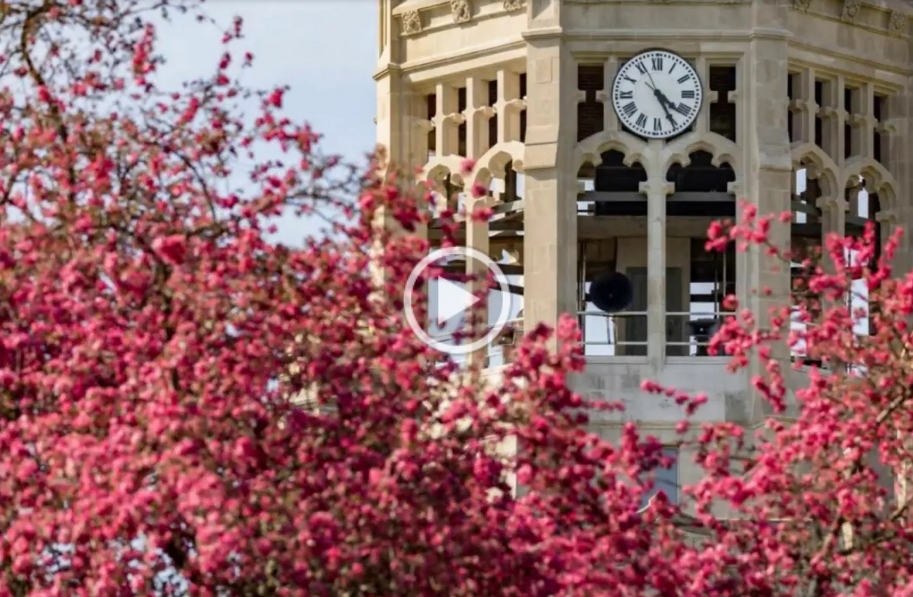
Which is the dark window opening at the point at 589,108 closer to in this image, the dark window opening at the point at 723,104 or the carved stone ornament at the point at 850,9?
the dark window opening at the point at 723,104

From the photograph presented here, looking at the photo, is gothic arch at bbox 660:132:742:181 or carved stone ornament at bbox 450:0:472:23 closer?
gothic arch at bbox 660:132:742:181

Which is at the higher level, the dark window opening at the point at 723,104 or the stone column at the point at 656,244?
the dark window opening at the point at 723,104

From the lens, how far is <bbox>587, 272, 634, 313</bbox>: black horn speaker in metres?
76.1

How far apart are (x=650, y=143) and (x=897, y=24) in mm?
6342

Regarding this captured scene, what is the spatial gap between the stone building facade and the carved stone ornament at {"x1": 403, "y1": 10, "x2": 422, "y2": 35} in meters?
0.05

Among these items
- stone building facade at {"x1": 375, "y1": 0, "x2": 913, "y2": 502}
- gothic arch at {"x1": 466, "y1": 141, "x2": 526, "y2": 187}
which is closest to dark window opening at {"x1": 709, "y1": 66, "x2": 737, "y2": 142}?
stone building facade at {"x1": 375, "y1": 0, "x2": 913, "y2": 502}

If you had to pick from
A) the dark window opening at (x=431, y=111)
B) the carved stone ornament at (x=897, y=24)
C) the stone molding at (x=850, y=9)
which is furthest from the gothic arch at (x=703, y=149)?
the dark window opening at (x=431, y=111)

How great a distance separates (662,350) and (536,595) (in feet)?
117

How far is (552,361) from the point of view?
4012 cm

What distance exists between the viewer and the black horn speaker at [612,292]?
7606 centimetres

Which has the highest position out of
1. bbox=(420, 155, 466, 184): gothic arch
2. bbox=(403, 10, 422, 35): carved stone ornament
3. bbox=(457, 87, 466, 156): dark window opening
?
bbox=(403, 10, 422, 35): carved stone ornament

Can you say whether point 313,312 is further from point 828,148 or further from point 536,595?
point 828,148

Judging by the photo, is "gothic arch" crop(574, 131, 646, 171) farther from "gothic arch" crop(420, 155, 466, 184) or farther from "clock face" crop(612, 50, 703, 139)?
"gothic arch" crop(420, 155, 466, 184)

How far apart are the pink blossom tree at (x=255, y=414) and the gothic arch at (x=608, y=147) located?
33037mm
